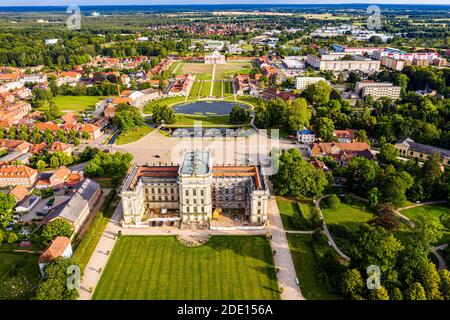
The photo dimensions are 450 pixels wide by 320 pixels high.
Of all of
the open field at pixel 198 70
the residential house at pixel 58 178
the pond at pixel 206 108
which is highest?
the open field at pixel 198 70

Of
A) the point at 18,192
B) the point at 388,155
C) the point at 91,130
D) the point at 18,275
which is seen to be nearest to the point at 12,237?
the point at 18,275

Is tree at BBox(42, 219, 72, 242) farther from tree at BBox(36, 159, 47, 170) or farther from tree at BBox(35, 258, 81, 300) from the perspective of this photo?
tree at BBox(36, 159, 47, 170)

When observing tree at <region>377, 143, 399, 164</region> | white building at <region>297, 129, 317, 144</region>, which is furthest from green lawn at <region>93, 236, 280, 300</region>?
white building at <region>297, 129, 317, 144</region>

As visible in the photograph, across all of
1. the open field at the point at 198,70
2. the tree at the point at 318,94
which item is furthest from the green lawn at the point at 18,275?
the open field at the point at 198,70

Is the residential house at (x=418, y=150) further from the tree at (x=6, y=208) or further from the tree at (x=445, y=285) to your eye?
the tree at (x=6, y=208)

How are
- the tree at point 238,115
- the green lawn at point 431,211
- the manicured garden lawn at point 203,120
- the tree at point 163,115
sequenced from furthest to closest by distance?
the manicured garden lawn at point 203,120
the tree at point 238,115
the tree at point 163,115
the green lawn at point 431,211

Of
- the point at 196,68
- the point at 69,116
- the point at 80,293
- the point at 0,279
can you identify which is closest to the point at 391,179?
the point at 80,293

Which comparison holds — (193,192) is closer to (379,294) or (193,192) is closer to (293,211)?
(293,211)
